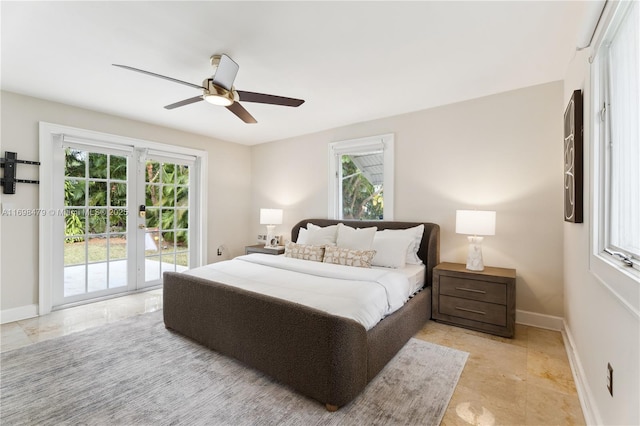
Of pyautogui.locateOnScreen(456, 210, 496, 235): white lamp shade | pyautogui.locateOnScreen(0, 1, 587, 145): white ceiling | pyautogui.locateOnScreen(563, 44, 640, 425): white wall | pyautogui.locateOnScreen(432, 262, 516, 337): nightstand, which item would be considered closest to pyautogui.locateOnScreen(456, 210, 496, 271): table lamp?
pyautogui.locateOnScreen(456, 210, 496, 235): white lamp shade

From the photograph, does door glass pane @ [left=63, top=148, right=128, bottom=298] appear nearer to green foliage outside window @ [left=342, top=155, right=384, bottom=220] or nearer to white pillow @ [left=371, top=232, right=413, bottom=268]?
green foliage outside window @ [left=342, top=155, right=384, bottom=220]

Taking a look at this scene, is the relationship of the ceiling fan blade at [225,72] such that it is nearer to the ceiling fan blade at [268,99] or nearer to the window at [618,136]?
the ceiling fan blade at [268,99]

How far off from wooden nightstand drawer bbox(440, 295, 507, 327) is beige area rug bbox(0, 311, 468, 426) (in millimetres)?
539

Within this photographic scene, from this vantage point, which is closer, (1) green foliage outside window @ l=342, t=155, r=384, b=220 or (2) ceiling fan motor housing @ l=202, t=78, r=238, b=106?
(2) ceiling fan motor housing @ l=202, t=78, r=238, b=106

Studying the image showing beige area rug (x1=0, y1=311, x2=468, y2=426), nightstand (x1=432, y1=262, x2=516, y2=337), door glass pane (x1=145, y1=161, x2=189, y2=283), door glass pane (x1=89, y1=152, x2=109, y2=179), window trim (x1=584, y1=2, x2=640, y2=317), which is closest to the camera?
window trim (x1=584, y1=2, x2=640, y2=317)

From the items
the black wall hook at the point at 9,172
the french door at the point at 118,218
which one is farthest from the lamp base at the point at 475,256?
the black wall hook at the point at 9,172

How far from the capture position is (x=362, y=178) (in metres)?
4.17

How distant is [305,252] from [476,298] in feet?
6.07

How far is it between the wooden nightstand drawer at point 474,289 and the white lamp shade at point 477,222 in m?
0.48

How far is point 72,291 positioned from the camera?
351 centimetres

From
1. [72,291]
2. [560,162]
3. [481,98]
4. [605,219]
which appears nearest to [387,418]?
[605,219]

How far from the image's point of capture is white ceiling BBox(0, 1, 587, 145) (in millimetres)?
1783

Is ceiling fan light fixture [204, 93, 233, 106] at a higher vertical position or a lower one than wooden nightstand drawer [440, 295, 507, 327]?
higher

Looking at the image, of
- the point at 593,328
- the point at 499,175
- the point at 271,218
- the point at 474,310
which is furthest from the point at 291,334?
the point at 271,218
